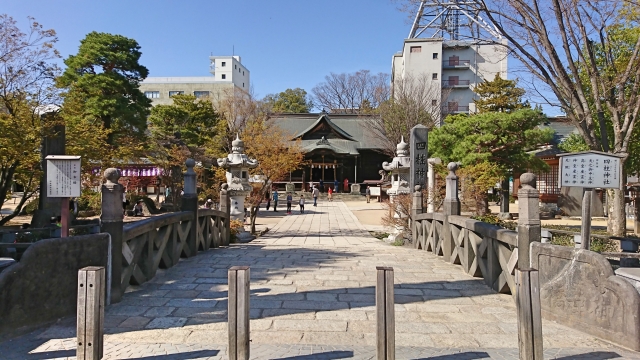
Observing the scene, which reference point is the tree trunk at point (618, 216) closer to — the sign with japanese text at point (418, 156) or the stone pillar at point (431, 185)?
the stone pillar at point (431, 185)

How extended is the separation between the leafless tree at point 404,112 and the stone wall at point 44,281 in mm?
26076

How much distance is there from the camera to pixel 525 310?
3322 mm

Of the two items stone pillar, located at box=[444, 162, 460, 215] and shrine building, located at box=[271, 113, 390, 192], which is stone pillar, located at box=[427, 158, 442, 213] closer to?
stone pillar, located at box=[444, 162, 460, 215]

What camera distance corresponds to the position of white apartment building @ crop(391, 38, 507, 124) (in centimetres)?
4531

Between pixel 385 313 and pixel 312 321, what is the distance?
1378 mm

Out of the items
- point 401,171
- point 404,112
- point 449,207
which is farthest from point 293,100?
point 449,207

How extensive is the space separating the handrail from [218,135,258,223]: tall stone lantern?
8152mm

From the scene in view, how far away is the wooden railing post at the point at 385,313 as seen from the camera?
10.8ft

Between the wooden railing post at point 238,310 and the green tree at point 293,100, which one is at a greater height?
the green tree at point 293,100

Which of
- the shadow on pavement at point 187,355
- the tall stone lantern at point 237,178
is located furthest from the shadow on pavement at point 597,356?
the tall stone lantern at point 237,178

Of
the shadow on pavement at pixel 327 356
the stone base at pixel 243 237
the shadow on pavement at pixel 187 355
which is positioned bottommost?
the stone base at pixel 243 237

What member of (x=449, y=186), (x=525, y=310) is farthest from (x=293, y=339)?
(x=449, y=186)

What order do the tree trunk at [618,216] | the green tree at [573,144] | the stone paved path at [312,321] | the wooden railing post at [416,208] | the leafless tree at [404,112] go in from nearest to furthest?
the stone paved path at [312,321]
the wooden railing post at [416,208]
the tree trunk at [618,216]
the green tree at [573,144]
the leafless tree at [404,112]

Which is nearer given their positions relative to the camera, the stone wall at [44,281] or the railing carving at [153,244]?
the stone wall at [44,281]
